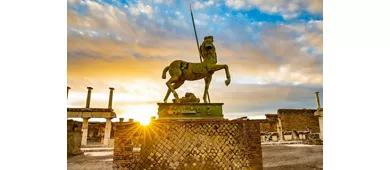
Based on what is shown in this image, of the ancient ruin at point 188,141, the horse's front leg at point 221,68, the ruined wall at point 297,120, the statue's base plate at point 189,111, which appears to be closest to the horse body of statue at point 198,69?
the horse's front leg at point 221,68

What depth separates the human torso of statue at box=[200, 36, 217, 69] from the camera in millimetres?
3324

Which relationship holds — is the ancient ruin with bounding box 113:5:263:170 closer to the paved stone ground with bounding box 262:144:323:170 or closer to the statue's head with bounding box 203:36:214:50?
the statue's head with bounding box 203:36:214:50

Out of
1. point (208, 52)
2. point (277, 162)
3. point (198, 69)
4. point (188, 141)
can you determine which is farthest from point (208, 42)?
point (277, 162)

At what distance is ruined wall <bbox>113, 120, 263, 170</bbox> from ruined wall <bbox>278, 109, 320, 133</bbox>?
15.2 metres

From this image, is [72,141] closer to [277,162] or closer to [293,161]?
[277,162]

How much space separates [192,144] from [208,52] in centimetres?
142

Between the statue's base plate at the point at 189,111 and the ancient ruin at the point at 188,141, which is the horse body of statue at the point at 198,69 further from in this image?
the ancient ruin at the point at 188,141

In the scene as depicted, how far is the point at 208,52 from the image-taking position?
339cm

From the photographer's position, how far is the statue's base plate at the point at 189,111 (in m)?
2.99

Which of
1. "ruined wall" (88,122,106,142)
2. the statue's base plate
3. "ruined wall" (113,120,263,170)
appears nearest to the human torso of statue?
the statue's base plate

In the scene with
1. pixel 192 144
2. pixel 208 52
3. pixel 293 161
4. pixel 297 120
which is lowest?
pixel 297 120
